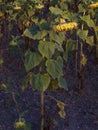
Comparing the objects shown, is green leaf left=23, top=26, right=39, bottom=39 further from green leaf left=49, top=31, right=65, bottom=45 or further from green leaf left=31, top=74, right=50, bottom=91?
green leaf left=31, top=74, right=50, bottom=91

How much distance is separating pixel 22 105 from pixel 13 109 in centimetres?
10

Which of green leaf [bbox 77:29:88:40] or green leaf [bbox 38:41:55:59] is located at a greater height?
green leaf [bbox 38:41:55:59]

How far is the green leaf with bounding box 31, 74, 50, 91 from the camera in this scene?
2984 millimetres

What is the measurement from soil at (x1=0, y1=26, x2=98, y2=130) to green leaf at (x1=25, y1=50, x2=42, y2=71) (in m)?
0.49

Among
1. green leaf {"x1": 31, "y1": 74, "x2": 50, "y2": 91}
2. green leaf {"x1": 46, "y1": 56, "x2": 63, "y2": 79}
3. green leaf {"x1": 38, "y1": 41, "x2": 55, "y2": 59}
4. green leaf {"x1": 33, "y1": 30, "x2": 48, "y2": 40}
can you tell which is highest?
green leaf {"x1": 33, "y1": 30, "x2": 48, "y2": 40}

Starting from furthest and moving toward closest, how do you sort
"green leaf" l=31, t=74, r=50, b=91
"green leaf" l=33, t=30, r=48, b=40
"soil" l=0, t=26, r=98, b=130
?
1. "soil" l=0, t=26, r=98, b=130
2. "green leaf" l=31, t=74, r=50, b=91
3. "green leaf" l=33, t=30, r=48, b=40

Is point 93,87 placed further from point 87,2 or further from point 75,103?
point 87,2

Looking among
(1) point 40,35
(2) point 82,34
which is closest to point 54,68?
(1) point 40,35

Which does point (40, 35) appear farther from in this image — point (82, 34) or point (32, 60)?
point (82, 34)

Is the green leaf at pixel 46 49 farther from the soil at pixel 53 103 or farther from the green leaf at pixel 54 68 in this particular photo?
the soil at pixel 53 103

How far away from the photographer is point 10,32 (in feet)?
17.1

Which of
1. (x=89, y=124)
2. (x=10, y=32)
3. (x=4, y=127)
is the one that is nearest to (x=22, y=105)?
(x=4, y=127)

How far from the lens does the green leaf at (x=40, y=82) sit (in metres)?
2.98

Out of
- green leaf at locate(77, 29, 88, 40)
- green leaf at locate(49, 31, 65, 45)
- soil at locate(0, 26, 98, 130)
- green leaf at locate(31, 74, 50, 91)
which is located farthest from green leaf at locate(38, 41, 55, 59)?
green leaf at locate(77, 29, 88, 40)
